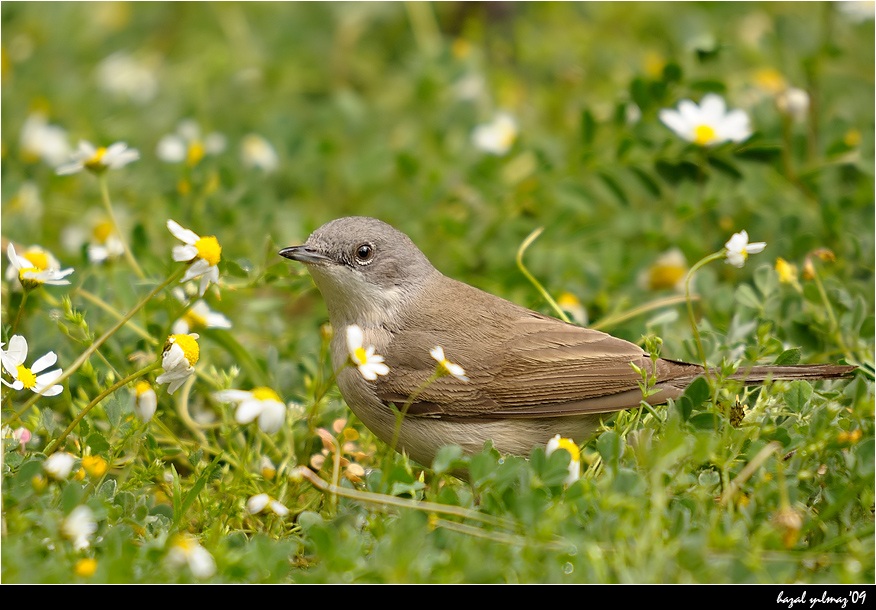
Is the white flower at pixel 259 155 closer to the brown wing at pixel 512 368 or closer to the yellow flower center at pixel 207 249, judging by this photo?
the brown wing at pixel 512 368

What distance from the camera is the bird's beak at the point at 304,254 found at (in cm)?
425

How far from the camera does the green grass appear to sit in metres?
3.25

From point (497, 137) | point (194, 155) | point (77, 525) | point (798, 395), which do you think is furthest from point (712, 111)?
point (77, 525)

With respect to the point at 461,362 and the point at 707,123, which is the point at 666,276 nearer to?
the point at 707,123

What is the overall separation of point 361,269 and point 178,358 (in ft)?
3.66

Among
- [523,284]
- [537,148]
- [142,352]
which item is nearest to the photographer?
[142,352]

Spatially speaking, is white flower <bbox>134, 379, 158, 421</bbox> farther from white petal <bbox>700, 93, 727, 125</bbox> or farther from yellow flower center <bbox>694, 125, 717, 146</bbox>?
white petal <bbox>700, 93, 727, 125</bbox>

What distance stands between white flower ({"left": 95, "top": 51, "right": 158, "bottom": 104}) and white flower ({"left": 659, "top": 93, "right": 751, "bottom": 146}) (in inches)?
161

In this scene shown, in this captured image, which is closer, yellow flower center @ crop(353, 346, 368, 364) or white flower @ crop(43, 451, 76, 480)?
white flower @ crop(43, 451, 76, 480)

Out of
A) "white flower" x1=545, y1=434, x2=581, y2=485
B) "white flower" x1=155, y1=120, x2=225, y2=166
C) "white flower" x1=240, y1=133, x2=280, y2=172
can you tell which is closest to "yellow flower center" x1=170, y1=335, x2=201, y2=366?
"white flower" x1=545, y1=434, x2=581, y2=485

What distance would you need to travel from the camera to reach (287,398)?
184 inches
